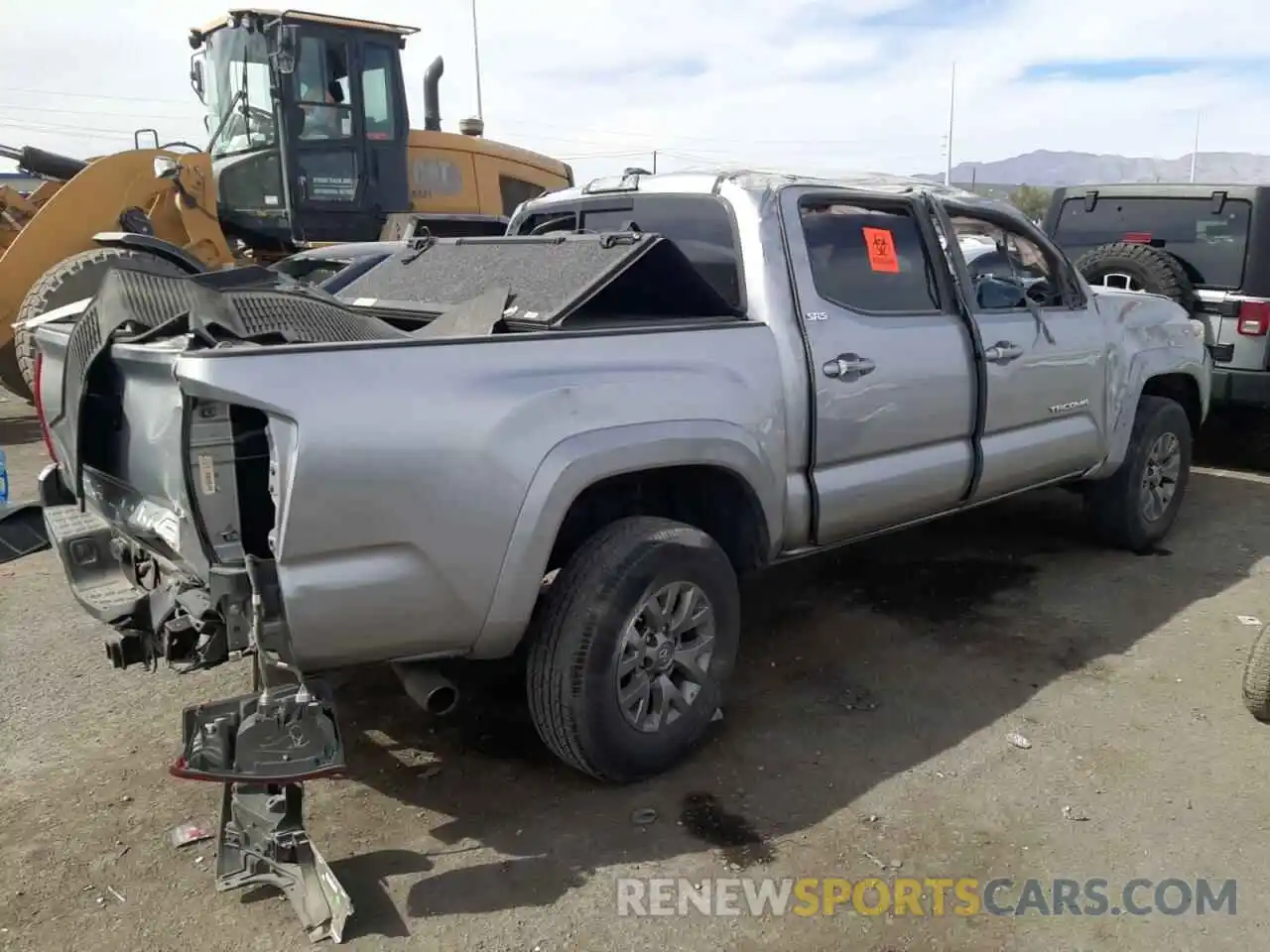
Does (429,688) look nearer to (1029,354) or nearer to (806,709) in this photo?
(806,709)

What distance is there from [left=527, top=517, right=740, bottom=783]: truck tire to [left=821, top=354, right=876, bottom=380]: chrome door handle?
0.84 meters

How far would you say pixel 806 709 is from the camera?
159 inches

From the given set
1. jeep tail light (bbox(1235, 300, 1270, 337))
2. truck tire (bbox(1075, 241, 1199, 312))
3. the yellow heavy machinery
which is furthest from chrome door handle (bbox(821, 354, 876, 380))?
the yellow heavy machinery

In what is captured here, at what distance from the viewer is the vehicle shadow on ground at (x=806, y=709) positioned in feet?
10.4

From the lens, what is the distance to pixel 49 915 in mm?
2836

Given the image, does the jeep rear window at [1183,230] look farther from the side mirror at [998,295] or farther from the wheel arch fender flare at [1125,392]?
the side mirror at [998,295]

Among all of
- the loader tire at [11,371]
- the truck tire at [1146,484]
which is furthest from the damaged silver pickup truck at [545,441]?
the loader tire at [11,371]

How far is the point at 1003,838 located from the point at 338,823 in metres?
2.01

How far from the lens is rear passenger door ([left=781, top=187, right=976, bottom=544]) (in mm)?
3930

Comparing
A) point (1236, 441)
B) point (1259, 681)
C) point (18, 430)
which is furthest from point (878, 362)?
point (18, 430)

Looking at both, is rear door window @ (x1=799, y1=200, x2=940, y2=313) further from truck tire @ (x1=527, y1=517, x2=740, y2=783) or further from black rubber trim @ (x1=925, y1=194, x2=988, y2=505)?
truck tire @ (x1=527, y1=517, x2=740, y2=783)

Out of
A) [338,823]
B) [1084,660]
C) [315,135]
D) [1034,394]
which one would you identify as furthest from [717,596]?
[315,135]

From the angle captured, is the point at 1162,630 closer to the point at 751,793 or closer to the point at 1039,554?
the point at 1039,554

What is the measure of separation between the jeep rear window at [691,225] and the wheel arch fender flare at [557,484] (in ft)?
2.52
